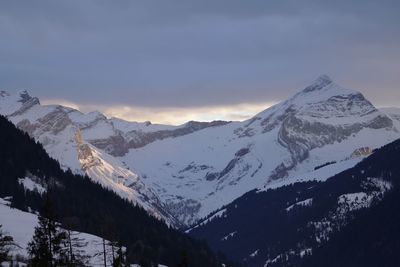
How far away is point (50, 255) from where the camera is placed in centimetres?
8331

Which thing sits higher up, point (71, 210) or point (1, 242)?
point (71, 210)

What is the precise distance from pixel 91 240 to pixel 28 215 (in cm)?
2311

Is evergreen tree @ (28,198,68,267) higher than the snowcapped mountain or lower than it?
lower

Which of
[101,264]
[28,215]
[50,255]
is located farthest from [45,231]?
[28,215]

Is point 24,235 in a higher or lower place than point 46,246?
higher

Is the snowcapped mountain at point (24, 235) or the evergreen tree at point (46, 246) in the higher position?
the snowcapped mountain at point (24, 235)

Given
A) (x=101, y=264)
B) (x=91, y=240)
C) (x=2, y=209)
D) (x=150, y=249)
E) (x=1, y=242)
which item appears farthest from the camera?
(x=150, y=249)

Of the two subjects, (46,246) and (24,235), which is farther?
(24,235)

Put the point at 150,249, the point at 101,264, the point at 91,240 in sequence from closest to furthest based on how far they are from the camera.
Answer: the point at 101,264, the point at 91,240, the point at 150,249

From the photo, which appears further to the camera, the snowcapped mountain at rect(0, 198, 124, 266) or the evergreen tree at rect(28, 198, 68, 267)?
the snowcapped mountain at rect(0, 198, 124, 266)

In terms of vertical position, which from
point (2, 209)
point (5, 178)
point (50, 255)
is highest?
point (5, 178)

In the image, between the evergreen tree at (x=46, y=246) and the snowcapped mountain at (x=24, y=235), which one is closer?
the evergreen tree at (x=46, y=246)

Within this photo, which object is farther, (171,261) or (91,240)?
(171,261)

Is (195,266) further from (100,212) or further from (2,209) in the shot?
(2,209)
